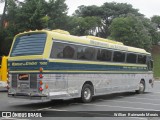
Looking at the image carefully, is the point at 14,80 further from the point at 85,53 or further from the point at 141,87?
the point at 141,87

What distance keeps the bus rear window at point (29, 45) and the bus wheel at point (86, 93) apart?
3141mm

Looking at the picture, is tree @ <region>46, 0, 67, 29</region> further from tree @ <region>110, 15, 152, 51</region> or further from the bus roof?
the bus roof

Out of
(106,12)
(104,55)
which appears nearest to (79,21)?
(106,12)

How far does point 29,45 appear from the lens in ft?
47.0

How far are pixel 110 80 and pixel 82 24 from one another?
130 ft

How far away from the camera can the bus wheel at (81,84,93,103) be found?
51.1 feet

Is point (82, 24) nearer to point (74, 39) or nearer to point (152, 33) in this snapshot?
point (152, 33)

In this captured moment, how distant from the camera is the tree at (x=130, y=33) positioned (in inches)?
1981

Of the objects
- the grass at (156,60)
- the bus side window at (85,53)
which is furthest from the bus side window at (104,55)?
the grass at (156,60)

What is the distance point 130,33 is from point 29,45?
38.1 m

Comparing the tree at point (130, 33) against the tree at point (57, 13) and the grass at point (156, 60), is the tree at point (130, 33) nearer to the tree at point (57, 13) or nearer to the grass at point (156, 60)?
the grass at point (156, 60)

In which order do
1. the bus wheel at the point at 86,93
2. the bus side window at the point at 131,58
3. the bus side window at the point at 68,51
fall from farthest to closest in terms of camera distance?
the bus side window at the point at 131,58 < the bus wheel at the point at 86,93 < the bus side window at the point at 68,51

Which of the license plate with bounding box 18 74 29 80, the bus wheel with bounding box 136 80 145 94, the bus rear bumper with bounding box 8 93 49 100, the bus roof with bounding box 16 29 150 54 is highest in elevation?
the bus roof with bounding box 16 29 150 54

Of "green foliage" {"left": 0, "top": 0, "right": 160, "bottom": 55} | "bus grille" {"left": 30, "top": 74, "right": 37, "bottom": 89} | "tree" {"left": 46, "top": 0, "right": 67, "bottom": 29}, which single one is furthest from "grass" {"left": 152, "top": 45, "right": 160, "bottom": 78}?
"bus grille" {"left": 30, "top": 74, "right": 37, "bottom": 89}
